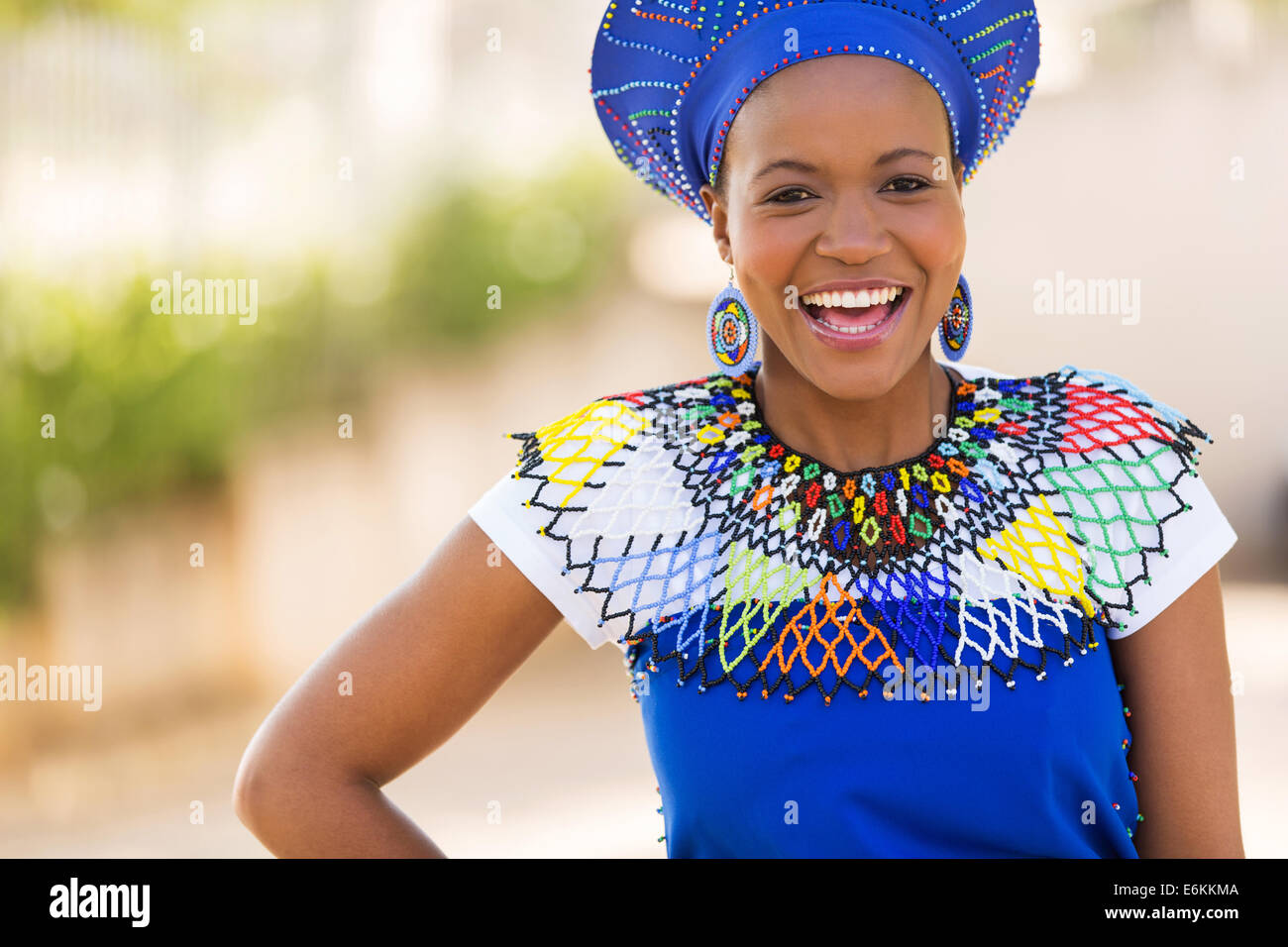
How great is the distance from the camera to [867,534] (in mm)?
1463

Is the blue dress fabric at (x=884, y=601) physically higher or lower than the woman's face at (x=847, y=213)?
lower

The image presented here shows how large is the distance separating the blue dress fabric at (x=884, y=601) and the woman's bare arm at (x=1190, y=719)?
3 centimetres

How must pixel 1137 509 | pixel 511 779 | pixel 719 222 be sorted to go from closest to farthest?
pixel 1137 509, pixel 719 222, pixel 511 779

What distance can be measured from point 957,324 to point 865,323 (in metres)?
0.24

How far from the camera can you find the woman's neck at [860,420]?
5.05 ft

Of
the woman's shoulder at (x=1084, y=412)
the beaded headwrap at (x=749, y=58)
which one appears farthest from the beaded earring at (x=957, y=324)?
the beaded headwrap at (x=749, y=58)

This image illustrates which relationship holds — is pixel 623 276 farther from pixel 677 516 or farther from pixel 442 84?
pixel 677 516

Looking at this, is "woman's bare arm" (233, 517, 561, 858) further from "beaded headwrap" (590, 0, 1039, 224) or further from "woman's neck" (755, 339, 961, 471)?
"beaded headwrap" (590, 0, 1039, 224)

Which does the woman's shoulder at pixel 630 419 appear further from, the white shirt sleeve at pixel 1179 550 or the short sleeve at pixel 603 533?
the white shirt sleeve at pixel 1179 550

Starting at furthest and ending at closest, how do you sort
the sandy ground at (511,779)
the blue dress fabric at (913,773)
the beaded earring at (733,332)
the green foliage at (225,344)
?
the green foliage at (225,344), the sandy ground at (511,779), the beaded earring at (733,332), the blue dress fabric at (913,773)

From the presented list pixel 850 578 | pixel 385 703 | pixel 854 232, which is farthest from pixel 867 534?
pixel 385 703

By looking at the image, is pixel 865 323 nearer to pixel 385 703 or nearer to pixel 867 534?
pixel 867 534

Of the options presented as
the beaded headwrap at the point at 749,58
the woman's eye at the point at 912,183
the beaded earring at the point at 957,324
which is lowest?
the beaded earring at the point at 957,324

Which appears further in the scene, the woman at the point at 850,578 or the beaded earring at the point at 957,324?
the beaded earring at the point at 957,324
